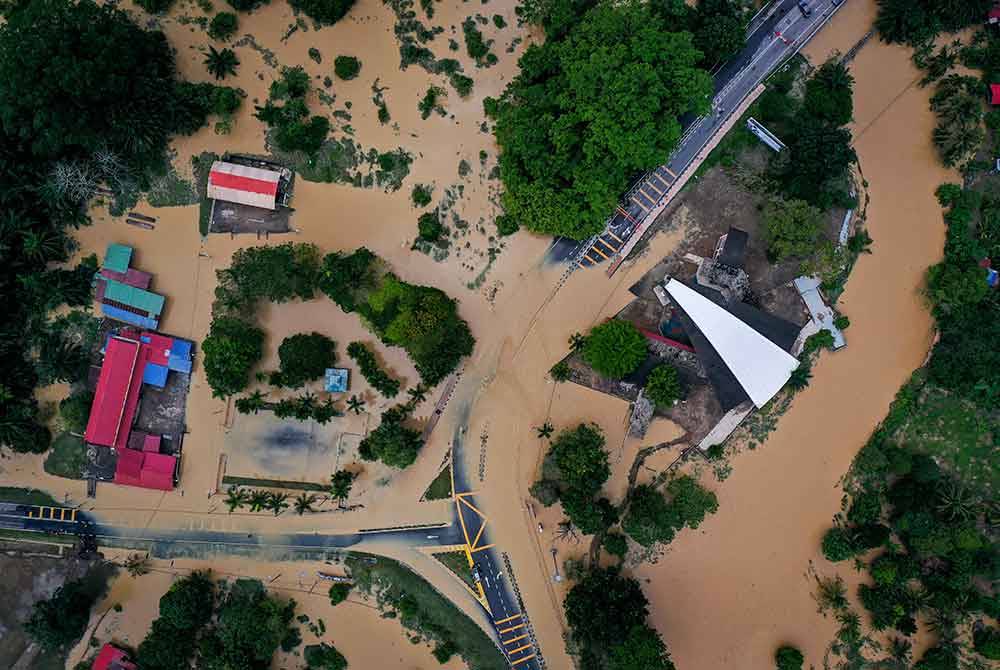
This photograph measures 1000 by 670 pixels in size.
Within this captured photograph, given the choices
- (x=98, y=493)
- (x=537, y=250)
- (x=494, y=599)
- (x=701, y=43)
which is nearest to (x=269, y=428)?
(x=98, y=493)

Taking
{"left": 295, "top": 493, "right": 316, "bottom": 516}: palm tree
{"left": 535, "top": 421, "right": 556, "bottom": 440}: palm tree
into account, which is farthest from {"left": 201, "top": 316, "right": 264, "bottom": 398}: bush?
{"left": 535, "top": 421, "right": 556, "bottom": 440}: palm tree

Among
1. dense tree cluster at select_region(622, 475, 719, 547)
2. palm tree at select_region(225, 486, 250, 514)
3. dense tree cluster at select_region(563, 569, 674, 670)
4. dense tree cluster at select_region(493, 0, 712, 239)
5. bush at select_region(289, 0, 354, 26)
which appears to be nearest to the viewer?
dense tree cluster at select_region(493, 0, 712, 239)

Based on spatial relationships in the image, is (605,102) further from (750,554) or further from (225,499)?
(225,499)

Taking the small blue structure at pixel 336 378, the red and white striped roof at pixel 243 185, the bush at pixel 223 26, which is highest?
the bush at pixel 223 26

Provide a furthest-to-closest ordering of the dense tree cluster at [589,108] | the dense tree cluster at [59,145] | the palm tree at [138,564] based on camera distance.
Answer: the palm tree at [138,564], the dense tree cluster at [589,108], the dense tree cluster at [59,145]

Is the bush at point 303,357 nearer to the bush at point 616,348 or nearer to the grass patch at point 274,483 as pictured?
the grass patch at point 274,483

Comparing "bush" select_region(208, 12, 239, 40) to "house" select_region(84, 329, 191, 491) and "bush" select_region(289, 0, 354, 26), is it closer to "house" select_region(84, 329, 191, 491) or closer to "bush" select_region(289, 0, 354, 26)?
"bush" select_region(289, 0, 354, 26)

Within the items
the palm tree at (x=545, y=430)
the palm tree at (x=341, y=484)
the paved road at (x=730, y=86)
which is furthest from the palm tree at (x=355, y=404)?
the paved road at (x=730, y=86)
